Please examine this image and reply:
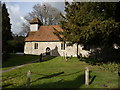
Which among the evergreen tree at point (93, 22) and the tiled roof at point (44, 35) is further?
the tiled roof at point (44, 35)

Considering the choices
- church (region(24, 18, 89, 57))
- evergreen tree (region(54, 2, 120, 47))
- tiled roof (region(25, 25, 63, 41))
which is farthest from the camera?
tiled roof (region(25, 25, 63, 41))

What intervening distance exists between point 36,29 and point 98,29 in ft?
77.1

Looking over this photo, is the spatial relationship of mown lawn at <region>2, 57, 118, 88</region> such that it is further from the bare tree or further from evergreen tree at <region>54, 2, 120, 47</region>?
the bare tree

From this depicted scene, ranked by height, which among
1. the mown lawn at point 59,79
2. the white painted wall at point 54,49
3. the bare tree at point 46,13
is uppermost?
the bare tree at point 46,13

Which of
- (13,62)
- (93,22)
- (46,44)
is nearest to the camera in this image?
(93,22)

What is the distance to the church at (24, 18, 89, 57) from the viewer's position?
28.5 metres

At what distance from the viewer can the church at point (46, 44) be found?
28.5 m

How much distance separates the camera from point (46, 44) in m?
29.6

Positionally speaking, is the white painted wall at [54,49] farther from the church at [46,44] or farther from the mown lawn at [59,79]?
the mown lawn at [59,79]

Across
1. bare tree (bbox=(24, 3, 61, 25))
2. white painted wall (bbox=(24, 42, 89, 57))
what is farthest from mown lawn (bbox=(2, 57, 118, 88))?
bare tree (bbox=(24, 3, 61, 25))

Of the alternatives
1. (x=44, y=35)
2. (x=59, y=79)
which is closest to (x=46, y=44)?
(x=44, y=35)

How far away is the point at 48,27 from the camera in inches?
1272

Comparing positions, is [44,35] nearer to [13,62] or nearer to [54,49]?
[54,49]

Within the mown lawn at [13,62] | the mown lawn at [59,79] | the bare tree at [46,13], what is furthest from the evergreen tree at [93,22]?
the bare tree at [46,13]
